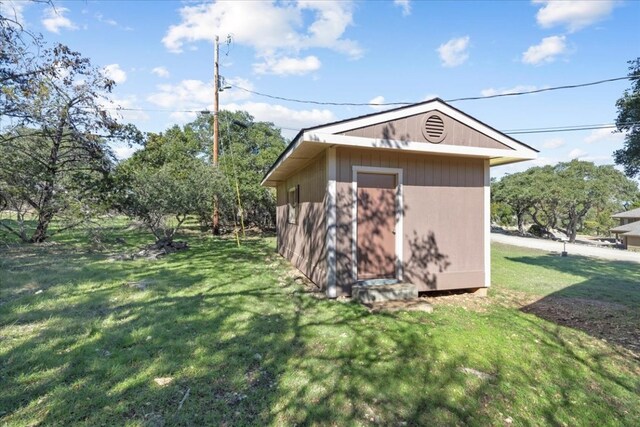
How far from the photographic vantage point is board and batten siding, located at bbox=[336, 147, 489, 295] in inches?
209

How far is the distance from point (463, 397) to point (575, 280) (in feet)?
24.1

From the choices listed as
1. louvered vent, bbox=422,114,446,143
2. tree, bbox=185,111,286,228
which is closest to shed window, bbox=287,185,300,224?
louvered vent, bbox=422,114,446,143

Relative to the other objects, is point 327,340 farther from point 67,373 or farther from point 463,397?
point 67,373

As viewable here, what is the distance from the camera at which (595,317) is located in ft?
15.7

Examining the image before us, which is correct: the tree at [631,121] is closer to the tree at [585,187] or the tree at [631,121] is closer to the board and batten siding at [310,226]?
the board and batten siding at [310,226]

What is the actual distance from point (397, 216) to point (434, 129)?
5.14ft

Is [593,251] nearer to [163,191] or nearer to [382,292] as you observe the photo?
[382,292]

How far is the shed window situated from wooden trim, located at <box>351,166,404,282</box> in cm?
265

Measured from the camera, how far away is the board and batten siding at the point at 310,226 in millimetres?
5531

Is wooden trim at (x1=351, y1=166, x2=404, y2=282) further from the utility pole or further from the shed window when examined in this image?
the utility pole

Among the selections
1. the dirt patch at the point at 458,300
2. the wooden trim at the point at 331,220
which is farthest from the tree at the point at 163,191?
the dirt patch at the point at 458,300

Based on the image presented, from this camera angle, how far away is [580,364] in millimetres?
3281

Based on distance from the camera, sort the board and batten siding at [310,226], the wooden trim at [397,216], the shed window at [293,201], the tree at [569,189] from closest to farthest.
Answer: the wooden trim at [397,216], the board and batten siding at [310,226], the shed window at [293,201], the tree at [569,189]

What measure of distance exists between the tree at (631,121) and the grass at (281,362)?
770cm
